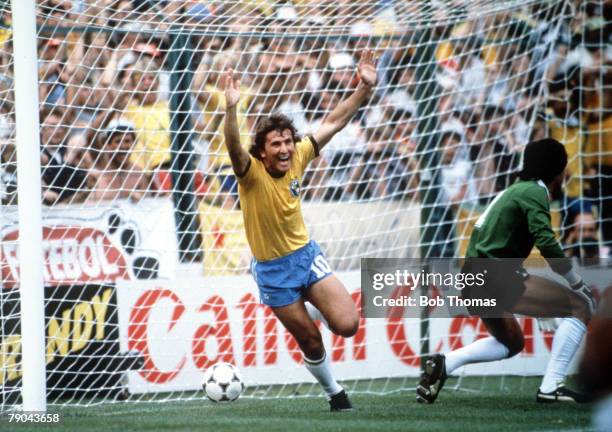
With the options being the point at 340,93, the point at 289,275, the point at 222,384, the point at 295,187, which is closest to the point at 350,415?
the point at 289,275

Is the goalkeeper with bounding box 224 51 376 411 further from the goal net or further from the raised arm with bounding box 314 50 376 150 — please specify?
the goal net

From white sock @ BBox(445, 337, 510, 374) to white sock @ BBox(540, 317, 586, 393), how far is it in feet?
1.17

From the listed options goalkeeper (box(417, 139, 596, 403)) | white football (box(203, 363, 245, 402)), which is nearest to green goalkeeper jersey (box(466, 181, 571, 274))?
goalkeeper (box(417, 139, 596, 403))

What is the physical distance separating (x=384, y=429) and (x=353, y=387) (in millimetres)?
3122

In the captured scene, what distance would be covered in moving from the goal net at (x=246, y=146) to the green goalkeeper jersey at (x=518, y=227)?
1.98m

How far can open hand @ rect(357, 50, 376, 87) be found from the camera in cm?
740

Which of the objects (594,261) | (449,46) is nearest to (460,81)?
(449,46)

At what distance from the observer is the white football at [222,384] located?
24.3 ft

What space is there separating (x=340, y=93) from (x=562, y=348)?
359 centimetres

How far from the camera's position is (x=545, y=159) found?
23.9 ft

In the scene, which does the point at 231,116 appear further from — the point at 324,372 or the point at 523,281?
the point at 523,281

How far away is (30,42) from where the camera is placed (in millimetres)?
6309

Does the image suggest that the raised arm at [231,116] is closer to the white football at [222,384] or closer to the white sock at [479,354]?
the white football at [222,384]

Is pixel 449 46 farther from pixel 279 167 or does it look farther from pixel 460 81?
pixel 279 167
